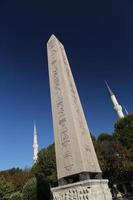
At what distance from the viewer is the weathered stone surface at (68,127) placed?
784cm

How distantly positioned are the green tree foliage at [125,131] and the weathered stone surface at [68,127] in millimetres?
21432

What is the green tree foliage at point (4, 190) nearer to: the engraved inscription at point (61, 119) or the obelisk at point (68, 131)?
the obelisk at point (68, 131)

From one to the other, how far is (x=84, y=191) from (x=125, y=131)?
25.0 meters

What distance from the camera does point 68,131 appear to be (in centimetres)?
857

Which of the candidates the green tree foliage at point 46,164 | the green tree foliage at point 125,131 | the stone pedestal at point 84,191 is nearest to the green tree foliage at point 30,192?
the green tree foliage at point 46,164

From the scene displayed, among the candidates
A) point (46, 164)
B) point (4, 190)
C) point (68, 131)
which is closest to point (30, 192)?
point (46, 164)

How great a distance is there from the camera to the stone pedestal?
732 centimetres

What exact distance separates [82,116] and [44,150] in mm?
22832

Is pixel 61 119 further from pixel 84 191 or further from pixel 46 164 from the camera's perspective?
pixel 46 164

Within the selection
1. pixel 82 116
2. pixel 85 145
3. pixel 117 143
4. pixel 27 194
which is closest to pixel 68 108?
pixel 82 116

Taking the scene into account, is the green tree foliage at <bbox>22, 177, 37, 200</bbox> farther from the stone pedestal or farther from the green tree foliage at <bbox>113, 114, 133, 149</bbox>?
the green tree foliage at <bbox>113, 114, 133, 149</bbox>

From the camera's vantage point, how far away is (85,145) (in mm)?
8281

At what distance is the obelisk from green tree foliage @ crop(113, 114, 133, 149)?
21488 millimetres

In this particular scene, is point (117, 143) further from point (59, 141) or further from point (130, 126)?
point (59, 141)
